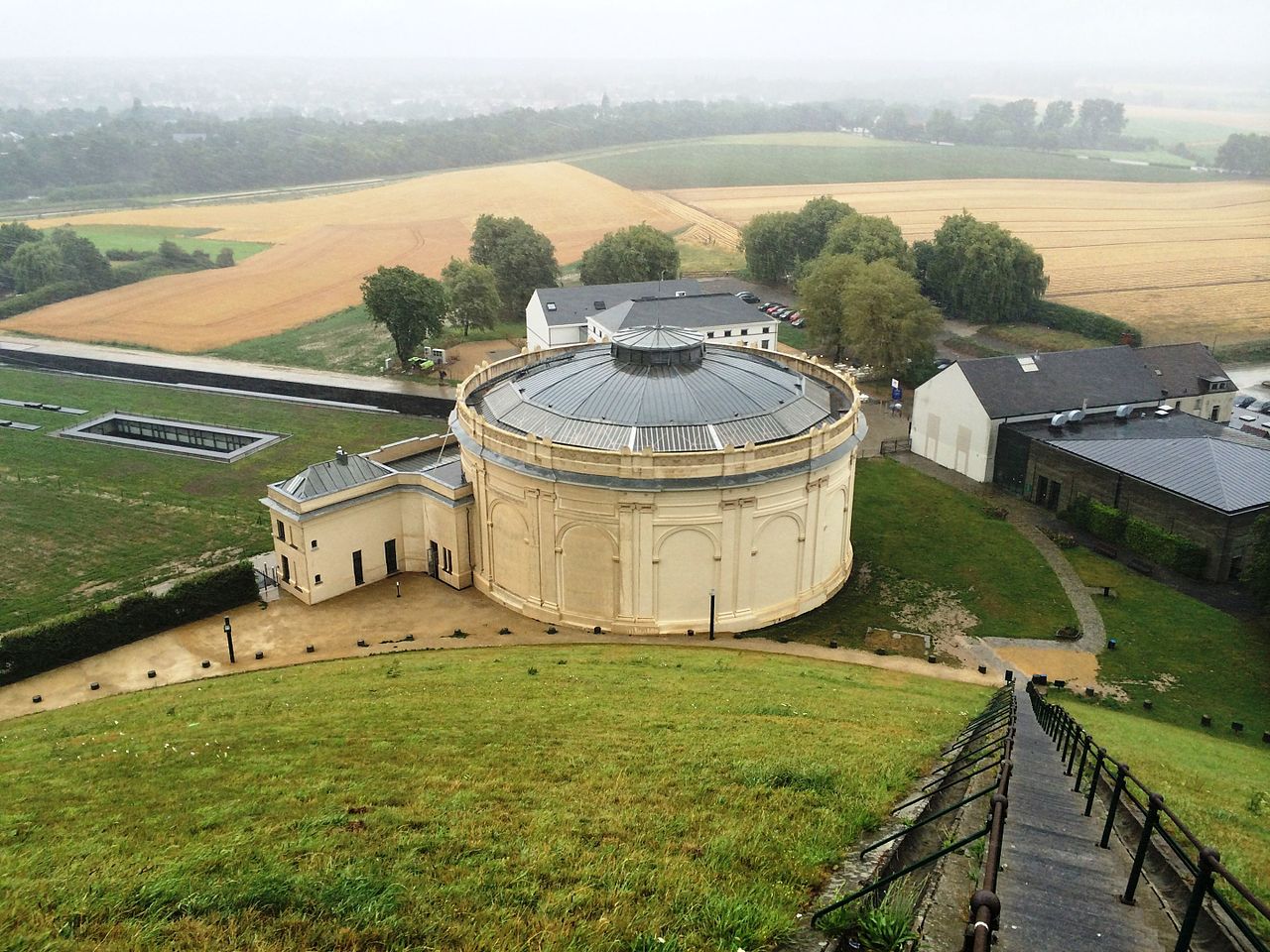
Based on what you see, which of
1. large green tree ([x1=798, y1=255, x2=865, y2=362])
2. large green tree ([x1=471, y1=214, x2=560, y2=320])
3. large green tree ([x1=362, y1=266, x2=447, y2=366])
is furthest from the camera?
large green tree ([x1=471, y1=214, x2=560, y2=320])

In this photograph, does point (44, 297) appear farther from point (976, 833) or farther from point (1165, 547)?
point (976, 833)

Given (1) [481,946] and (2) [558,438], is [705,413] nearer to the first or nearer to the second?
(2) [558,438]

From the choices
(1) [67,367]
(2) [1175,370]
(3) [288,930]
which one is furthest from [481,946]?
(1) [67,367]

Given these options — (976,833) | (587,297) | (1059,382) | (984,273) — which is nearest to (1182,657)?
(1059,382)

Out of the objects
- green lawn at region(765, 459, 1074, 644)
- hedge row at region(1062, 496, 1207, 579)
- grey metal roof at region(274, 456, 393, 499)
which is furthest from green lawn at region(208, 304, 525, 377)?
hedge row at region(1062, 496, 1207, 579)

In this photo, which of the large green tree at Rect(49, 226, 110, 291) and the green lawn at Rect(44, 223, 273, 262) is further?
the green lawn at Rect(44, 223, 273, 262)

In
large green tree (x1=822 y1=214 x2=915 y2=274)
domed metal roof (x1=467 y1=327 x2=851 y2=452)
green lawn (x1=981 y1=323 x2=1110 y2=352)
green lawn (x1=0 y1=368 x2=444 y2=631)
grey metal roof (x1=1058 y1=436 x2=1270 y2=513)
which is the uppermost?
large green tree (x1=822 y1=214 x2=915 y2=274)

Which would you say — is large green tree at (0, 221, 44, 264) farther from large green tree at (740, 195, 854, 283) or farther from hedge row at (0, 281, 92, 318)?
large green tree at (740, 195, 854, 283)
